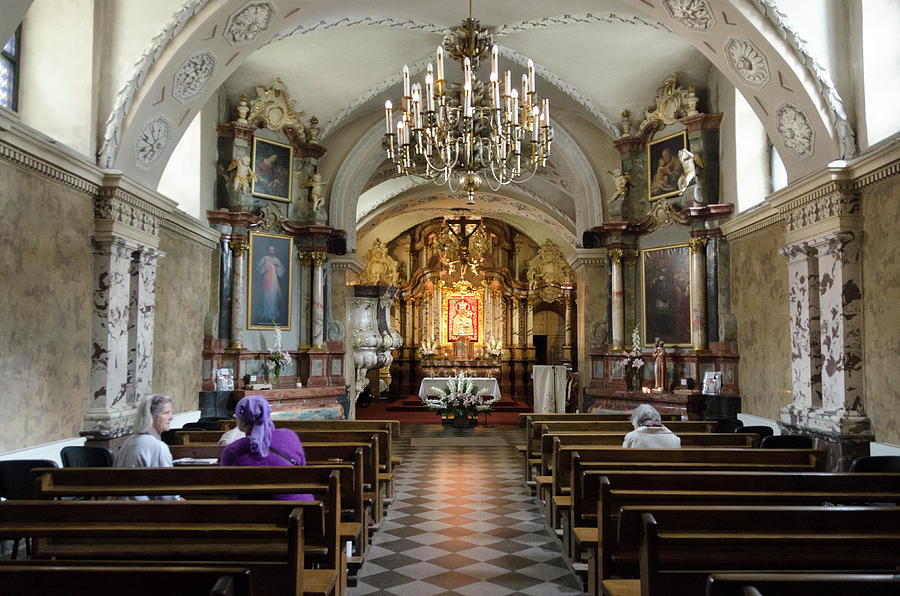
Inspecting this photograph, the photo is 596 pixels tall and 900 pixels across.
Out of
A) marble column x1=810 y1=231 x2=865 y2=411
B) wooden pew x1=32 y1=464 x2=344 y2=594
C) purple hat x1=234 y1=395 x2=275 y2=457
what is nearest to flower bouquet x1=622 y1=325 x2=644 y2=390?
marble column x1=810 y1=231 x2=865 y2=411

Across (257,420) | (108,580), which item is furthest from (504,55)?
(108,580)

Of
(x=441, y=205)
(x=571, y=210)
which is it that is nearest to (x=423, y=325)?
(x=441, y=205)

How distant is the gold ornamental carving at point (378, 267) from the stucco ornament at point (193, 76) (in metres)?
16.0

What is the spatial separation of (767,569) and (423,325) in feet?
73.7

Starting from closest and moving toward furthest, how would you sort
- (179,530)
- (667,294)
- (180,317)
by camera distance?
(179,530) → (180,317) → (667,294)

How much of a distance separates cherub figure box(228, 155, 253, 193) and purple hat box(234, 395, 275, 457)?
9.07 m

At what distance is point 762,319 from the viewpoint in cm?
1048

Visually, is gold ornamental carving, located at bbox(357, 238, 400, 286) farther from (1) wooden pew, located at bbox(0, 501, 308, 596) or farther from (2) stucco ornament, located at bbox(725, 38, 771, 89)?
(1) wooden pew, located at bbox(0, 501, 308, 596)

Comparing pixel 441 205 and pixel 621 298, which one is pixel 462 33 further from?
pixel 441 205

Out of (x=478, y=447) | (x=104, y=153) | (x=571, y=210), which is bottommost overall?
(x=478, y=447)

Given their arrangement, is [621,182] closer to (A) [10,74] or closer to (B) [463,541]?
(B) [463,541]

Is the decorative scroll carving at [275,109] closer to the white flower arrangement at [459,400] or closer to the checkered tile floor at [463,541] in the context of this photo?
the white flower arrangement at [459,400]

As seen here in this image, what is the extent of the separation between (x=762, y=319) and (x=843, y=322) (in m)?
3.18

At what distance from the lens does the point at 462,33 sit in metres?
11.1
